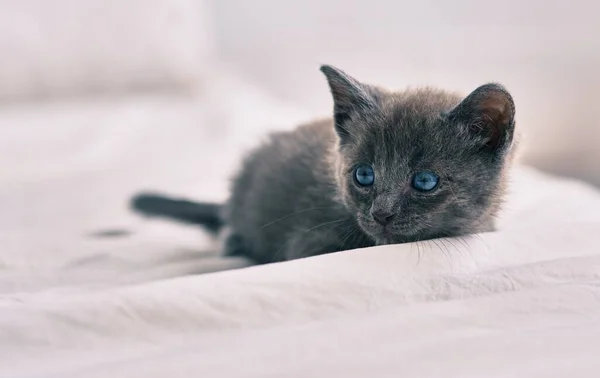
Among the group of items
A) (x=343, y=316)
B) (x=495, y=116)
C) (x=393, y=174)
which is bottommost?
(x=343, y=316)

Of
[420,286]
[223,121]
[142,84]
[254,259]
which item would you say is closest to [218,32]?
[142,84]

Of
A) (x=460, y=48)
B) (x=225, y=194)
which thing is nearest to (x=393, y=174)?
(x=225, y=194)

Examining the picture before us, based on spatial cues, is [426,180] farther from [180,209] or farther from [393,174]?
[180,209]

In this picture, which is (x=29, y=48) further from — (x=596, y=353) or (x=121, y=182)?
(x=596, y=353)

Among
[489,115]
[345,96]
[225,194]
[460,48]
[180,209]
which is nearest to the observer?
[489,115]

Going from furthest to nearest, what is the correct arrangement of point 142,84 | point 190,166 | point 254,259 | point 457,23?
1. point 457,23
2. point 142,84
3. point 190,166
4. point 254,259

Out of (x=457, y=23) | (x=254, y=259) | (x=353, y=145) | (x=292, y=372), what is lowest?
(x=254, y=259)

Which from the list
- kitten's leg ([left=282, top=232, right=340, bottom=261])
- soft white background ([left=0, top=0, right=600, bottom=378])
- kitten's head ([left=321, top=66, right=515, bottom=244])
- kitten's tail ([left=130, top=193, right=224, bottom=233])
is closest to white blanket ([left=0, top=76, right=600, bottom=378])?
soft white background ([left=0, top=0, right=600, bottom=378])

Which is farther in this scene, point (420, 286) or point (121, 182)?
point (121, 182)
